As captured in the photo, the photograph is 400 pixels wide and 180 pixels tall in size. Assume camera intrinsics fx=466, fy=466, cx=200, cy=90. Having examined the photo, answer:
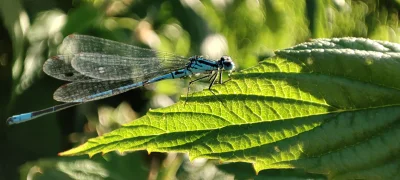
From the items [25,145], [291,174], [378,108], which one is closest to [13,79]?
[25,145]

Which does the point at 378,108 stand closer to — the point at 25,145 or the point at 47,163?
the point at 47,163

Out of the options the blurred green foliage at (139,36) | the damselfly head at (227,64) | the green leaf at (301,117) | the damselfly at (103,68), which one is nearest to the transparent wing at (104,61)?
the damselfly at (103,68)

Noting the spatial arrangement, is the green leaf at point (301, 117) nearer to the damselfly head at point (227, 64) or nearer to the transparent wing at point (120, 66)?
the damselfly head at point (227, 64)

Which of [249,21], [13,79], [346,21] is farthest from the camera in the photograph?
[13,79]

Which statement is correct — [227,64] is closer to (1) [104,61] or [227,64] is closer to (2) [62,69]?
(1) [104,61]

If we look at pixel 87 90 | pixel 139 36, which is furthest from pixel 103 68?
pixel 139 36
